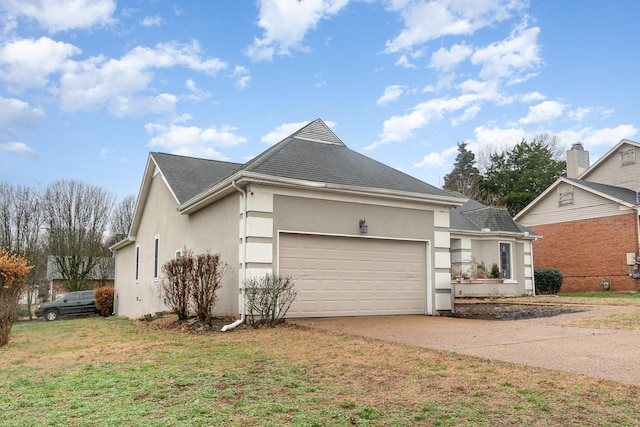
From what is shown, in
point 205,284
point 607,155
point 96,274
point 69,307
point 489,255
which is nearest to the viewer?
point 205,284

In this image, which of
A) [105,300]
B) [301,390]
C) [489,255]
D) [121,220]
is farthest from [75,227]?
[301,390]

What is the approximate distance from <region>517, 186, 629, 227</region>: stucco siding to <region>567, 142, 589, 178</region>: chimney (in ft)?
11.7

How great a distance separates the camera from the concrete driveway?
5.95m

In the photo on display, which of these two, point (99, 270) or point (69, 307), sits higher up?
point (99, 270)

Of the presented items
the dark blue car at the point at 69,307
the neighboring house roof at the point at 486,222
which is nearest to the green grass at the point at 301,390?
the neighboring house roof at the point at 486,222

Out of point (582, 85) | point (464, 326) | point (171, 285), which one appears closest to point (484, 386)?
point (464, 326)

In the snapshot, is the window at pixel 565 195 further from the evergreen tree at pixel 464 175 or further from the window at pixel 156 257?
the window at pixel 156 257

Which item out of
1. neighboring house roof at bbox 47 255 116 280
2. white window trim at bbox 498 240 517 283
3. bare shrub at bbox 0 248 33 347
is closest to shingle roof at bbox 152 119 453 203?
bare shrub at bbox 0 248 33 347

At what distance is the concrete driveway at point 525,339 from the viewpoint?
5.95 metres

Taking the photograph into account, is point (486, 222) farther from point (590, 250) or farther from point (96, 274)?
point (96, 274)

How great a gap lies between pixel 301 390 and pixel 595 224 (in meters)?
24.2

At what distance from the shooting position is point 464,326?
10023mm

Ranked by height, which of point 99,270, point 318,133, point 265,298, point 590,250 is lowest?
point 265,298

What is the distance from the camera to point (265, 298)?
10320 mm
